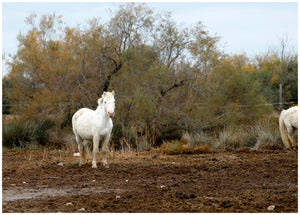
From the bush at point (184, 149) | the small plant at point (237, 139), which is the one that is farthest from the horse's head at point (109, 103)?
the small plant at point (237, 139)

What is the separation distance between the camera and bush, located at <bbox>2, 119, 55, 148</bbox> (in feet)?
54.6

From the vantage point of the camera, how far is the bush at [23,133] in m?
16.7

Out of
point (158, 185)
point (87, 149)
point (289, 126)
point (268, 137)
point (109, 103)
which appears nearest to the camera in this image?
point (158, 185)

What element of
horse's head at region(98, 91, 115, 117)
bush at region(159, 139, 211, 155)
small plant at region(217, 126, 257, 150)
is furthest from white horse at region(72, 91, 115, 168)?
small plant at region(217, 126, 257, 150)

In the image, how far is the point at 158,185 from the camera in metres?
7.83

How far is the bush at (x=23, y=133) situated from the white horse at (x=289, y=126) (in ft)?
28.7

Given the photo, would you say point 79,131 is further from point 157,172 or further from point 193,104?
point 193,104

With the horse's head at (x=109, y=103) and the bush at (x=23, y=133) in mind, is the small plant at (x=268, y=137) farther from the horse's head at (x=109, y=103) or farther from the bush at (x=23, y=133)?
the bush at (x=23, y=133)

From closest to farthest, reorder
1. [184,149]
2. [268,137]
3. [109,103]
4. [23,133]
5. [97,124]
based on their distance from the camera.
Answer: [109,103] → [97,124] → [184,149] → [268,137] → [23,133]

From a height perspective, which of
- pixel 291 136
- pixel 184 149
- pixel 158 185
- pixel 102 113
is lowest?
pixel 158 185

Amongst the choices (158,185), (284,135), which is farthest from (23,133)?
(158,185)

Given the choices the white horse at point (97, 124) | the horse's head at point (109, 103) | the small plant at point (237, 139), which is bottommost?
the small plant at point (237, 139)

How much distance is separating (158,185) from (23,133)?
10200 mm

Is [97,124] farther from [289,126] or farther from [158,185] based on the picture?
[289,126]
